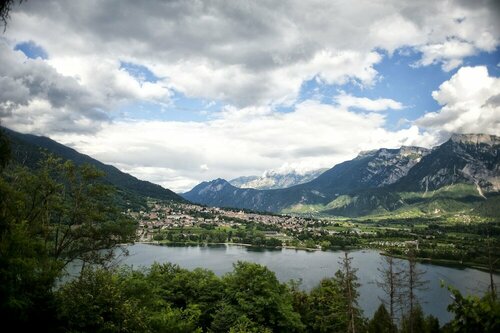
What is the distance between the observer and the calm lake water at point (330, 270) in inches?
3164

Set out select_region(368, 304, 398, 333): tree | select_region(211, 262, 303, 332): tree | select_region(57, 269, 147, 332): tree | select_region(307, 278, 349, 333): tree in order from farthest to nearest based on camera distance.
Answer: select_region(368, 304, 398, 333): tree
select_region(307, 278, 349, 333): tree
select_region(211, 262, 303, 332): tree
select_region(57, 269, 147, 332): tree

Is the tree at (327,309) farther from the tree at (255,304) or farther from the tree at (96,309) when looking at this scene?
the tree at (96,309)

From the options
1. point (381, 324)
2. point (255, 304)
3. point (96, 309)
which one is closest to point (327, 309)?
point (381, 324)

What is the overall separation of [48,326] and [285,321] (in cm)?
2338

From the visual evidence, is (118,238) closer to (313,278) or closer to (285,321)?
(285,321)

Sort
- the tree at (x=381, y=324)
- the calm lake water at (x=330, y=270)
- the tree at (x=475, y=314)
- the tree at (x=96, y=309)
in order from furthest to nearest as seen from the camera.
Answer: the calm lake water at (x=330, y=270) → the tree at (x=381, y=324) → the tree at (x=96, y=309) → the tree at (x=475, y=314)

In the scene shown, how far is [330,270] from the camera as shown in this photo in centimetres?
11106

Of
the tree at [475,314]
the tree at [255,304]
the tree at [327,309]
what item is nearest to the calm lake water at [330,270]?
the tree at [327,309]

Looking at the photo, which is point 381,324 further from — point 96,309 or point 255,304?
point 96,309

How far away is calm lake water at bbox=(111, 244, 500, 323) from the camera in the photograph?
264ft

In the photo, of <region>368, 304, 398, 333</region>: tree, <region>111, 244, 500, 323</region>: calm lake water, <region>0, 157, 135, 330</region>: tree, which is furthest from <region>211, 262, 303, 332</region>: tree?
<region>111, 244, 500, 323</region>: calm lake water

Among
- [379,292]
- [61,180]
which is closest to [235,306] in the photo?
[61,180]

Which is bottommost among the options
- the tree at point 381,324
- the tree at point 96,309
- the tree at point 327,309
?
the tree at point 381,324

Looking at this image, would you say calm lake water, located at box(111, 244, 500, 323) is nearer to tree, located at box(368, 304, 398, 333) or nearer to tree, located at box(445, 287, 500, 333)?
tree, located at box(368, 304, 398, 333)
